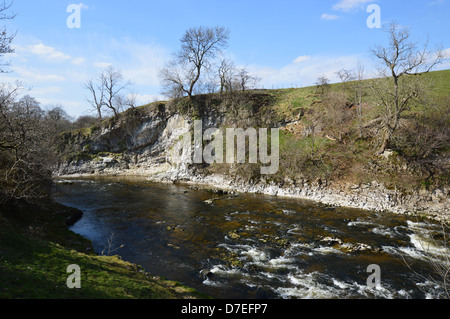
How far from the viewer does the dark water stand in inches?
319

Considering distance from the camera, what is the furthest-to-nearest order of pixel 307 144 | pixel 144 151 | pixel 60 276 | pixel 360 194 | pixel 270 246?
pixel 144 151
pixel 307 144
pixel 360 194
pixel 270 246
pixel 60 276

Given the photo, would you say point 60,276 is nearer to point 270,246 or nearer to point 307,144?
point 270,246

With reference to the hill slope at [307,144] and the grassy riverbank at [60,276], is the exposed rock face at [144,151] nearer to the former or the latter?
the hill slope at [307,144]

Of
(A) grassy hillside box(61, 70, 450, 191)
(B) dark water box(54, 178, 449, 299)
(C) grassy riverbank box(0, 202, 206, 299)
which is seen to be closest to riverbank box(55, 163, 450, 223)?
(A) grassy hillside box(61, 70, 450, 191)

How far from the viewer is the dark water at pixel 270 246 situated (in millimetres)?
8109

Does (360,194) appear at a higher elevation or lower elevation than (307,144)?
lower

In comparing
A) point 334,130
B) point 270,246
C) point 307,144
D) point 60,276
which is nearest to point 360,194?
point 307,144

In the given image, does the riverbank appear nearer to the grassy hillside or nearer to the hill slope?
the hill slope

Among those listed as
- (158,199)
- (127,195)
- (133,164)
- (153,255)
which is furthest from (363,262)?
(133,164)

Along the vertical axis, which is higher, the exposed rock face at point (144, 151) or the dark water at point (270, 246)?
the exposed rock face at point (144, 151)

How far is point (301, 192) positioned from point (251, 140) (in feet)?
41.3

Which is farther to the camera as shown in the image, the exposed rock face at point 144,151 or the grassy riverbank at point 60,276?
the exposed rock face at point 144,151

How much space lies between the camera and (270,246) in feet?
37.2

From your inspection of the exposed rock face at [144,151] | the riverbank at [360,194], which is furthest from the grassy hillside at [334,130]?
the riverbank at [360,194]
